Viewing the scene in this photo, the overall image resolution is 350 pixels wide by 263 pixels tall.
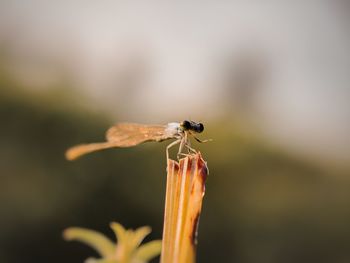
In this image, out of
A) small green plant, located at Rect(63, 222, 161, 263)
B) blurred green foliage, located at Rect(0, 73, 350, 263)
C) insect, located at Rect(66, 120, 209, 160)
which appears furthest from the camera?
blurred green foliage, located at Rect(0, 73, 350, 263)

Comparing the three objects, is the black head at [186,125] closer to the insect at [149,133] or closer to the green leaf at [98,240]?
the insect at [149,133]

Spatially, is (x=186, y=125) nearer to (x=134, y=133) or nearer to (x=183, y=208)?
(x=134, y=133)

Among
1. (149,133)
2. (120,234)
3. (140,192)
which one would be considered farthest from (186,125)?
(140,192)

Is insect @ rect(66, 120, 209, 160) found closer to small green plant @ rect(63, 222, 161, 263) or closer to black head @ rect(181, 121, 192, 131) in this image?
black head @ rect(181, 121, 192, 131)

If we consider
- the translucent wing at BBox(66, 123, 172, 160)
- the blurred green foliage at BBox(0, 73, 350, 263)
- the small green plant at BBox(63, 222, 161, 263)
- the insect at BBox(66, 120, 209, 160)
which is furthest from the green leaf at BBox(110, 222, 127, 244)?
the blurred green foliage at BBox(0, 73, 350, 263)

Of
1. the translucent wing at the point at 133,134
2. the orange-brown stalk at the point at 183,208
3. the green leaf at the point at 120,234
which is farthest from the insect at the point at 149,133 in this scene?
the green leaf at the point at 120,234

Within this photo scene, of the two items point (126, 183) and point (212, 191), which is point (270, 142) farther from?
point (126, 183)

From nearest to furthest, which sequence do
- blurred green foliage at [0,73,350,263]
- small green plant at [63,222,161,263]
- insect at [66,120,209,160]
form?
small green plant at [63,222,161,263]
insect at [66,120,209,160]
blurred green foliage at [0,73,350,263]

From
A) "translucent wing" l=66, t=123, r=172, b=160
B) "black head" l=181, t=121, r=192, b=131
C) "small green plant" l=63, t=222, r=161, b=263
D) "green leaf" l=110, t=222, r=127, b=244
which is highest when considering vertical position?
"translucent wing" l=66, t=123, r=172, b=160
